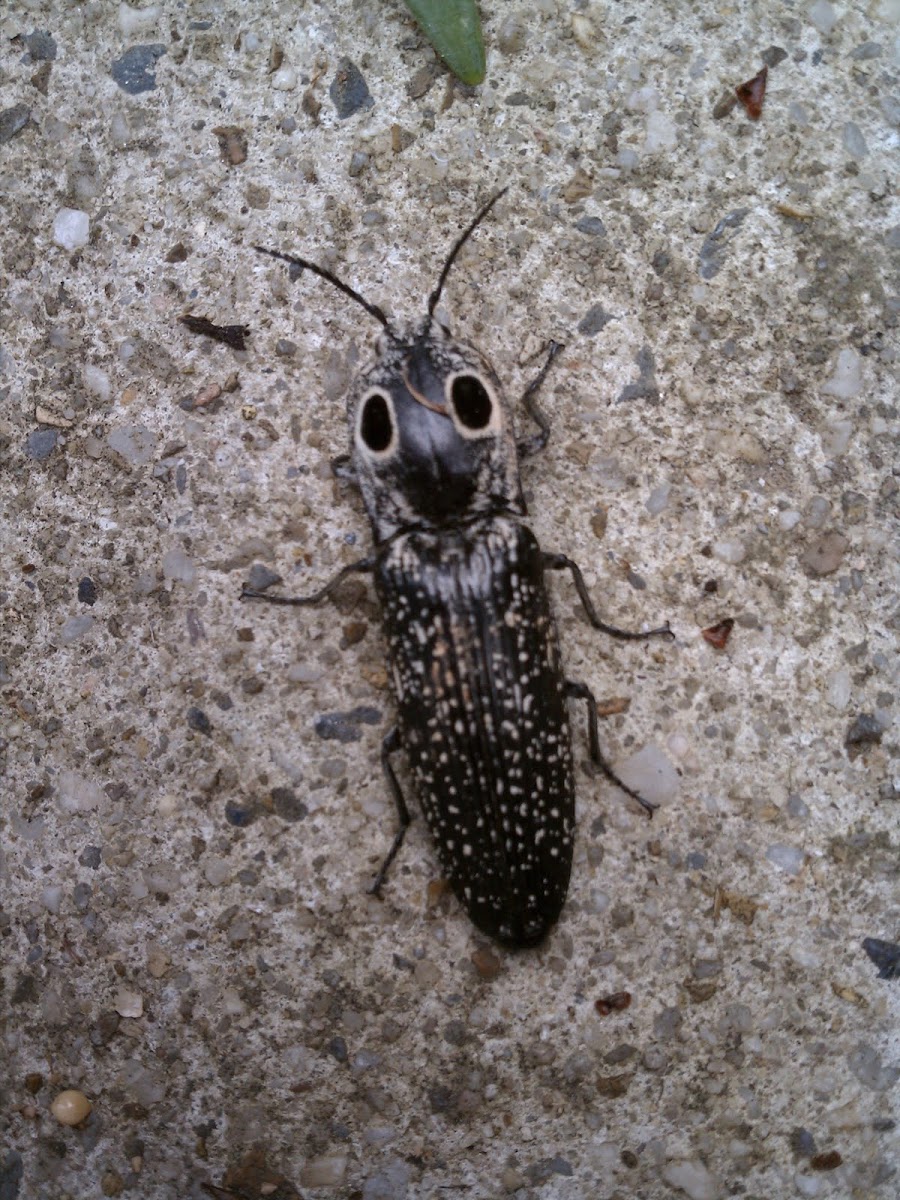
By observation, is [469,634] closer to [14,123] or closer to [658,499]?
[658,499]

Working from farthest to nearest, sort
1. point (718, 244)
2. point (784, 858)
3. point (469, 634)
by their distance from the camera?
point (718, 244), point (784, 858), point (469, 634)

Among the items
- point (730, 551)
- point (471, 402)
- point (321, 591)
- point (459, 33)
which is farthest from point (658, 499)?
point (459, 33)

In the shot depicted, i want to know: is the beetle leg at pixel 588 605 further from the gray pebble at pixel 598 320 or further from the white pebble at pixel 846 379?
the white pebble at pixel 846 379

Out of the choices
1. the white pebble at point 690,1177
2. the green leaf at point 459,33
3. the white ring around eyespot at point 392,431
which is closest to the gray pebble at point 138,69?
the green leaf at point 459,33

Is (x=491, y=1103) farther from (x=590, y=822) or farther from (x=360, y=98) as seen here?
(x=360, y=98)

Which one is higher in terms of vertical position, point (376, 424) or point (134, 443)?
point (376, 424)
